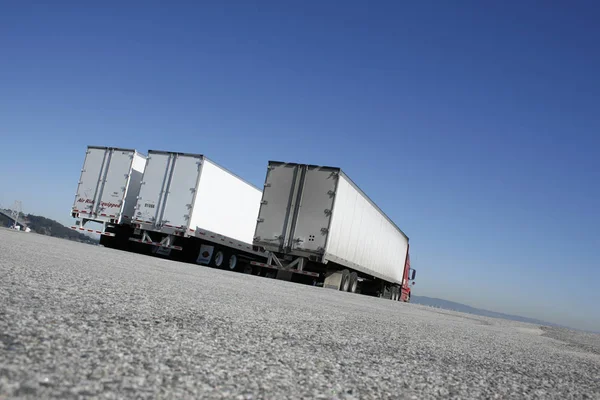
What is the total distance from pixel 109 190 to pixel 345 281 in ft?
36.1

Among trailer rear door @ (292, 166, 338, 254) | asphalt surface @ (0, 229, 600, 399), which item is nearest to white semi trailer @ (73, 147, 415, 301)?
trailer rear door @ (292, 166, 338, 254)

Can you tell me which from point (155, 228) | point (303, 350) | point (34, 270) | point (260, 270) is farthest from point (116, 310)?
point (260, 270)

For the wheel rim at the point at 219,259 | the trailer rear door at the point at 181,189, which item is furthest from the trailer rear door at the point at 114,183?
the wheel rim at the point at 219,259

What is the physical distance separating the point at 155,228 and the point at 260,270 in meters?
6.24

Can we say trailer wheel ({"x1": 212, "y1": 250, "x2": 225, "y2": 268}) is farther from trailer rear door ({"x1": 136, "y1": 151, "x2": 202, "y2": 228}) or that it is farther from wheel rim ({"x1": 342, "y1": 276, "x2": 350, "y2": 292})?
wheel rim ({"x1": 342, "y1": 276, "x2": 350, "y2": 292})

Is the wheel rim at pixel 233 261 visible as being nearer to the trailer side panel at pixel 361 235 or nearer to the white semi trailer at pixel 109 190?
the white semi trailer at pixel 109 190

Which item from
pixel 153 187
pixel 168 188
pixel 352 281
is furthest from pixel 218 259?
pixel 352 281

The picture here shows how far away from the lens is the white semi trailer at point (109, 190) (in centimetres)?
2266

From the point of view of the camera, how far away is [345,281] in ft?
74.1

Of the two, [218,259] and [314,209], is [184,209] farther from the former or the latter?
[314,209]

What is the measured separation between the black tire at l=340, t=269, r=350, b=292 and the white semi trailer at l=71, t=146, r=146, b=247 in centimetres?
958

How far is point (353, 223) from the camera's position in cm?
2244

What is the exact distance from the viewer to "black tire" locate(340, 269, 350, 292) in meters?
22.1

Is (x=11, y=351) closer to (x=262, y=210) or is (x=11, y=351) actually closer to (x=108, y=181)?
(x=262, y=210)
